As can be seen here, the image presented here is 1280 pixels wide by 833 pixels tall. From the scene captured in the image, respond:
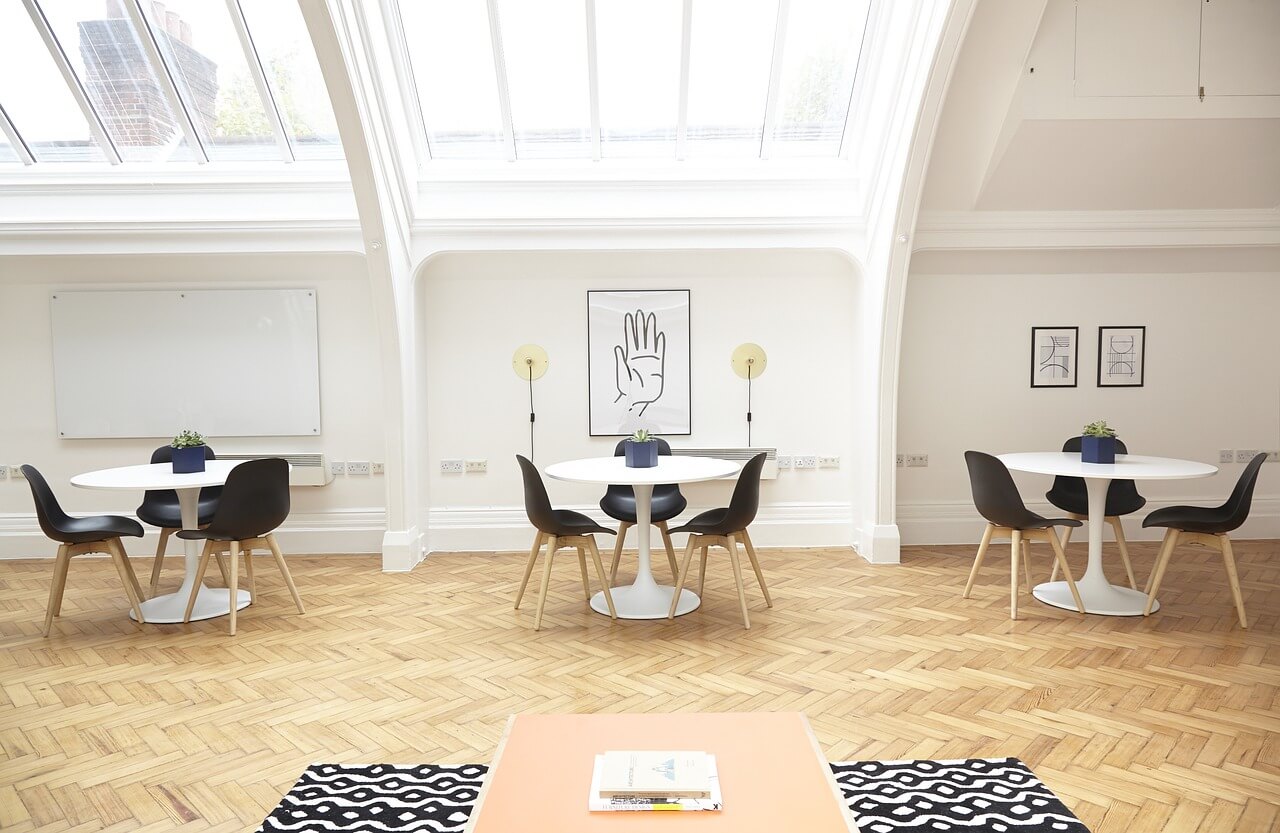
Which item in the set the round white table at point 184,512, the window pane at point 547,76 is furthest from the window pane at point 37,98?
the window pane at point 547,76

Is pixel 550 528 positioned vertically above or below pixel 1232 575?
above

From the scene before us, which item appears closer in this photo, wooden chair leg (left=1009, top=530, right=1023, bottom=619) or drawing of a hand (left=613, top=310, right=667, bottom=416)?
wooden chair leg (left=1009, top=530, right=1023, bottom=619)

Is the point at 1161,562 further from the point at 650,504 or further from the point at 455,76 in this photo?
the point at 455,76

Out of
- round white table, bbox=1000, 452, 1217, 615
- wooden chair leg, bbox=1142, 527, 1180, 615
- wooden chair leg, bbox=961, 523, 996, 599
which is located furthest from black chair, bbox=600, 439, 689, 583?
wooden chair leg, bbox=1142, 527, 1180, 615

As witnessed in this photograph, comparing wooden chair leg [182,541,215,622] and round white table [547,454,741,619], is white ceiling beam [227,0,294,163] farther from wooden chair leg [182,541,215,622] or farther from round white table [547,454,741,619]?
round white table [547,454,741,619]

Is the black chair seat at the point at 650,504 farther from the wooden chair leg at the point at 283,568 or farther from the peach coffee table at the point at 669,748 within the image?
the peach coffee table at the point at 669,748

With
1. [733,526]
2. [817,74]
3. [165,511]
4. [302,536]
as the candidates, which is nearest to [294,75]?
[165,511]

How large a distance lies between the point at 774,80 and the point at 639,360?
2196 mm

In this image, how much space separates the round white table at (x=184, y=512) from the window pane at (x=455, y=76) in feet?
8.90

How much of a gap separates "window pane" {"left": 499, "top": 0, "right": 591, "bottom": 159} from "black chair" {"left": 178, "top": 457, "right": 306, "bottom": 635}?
9.38 feet

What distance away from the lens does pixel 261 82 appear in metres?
5.46

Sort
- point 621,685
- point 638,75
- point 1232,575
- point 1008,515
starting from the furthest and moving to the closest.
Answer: point 638,75 < point 1008,515 < point 1232,575 < point 621,685

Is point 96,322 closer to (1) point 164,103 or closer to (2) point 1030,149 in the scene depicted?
(1) point 164,103

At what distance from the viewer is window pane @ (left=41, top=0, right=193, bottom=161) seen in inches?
200
